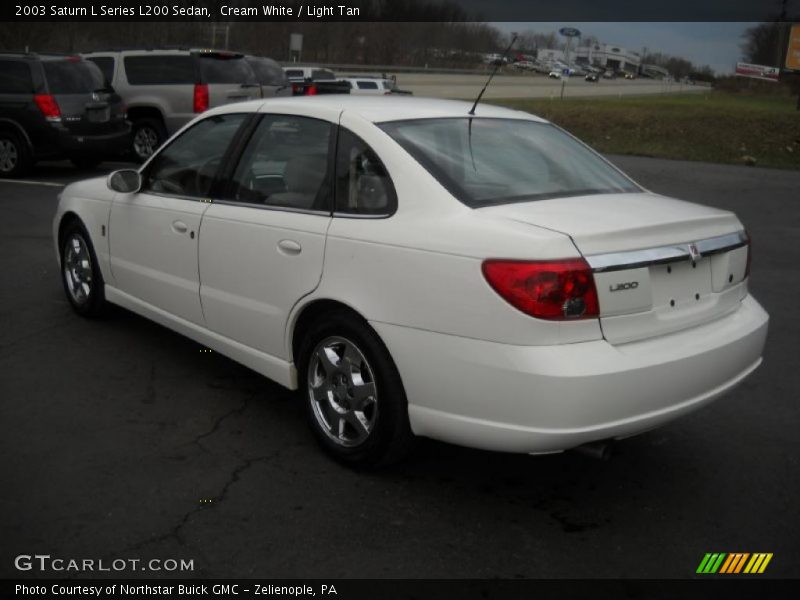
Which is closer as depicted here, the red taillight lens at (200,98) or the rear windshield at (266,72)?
the red taillight lens at (200,98)

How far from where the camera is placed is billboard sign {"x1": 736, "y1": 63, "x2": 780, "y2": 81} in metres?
53.3

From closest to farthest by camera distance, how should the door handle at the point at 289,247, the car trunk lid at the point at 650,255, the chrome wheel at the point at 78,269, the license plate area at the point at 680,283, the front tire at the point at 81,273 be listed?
the car trunk lid at the point at 650,255 < the license plate area at the point at 680,283 < the door handle at the point at 289,247 < the front tire at the point at 81,273 < the chrome wheel at the point at 78,269

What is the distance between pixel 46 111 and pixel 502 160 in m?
11.0

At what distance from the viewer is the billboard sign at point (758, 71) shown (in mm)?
53281

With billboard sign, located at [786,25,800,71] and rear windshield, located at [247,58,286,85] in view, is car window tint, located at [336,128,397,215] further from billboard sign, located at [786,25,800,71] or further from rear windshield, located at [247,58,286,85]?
billboard sign, located at [786,25,800,71]

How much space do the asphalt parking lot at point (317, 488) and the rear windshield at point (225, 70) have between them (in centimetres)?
1096

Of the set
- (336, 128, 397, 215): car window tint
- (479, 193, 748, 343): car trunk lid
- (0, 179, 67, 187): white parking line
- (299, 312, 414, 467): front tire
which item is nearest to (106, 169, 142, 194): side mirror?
(336, 128, 397, 215): car window tint

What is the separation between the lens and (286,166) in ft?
14.4

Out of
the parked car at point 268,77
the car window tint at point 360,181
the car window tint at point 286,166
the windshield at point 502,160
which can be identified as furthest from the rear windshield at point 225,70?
the car window tint at point 360,181

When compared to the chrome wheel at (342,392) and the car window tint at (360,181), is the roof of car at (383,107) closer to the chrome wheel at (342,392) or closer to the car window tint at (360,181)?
the car window tint at (360,181)

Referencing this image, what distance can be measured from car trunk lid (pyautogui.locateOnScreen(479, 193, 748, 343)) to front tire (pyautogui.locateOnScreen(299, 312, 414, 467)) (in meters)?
0.79

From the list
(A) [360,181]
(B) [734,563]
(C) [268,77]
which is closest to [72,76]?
(C) [268,77]

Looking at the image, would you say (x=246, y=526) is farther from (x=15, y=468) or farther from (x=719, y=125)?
(x=719, y=125)

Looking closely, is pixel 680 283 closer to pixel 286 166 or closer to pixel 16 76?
pixel 286 166
